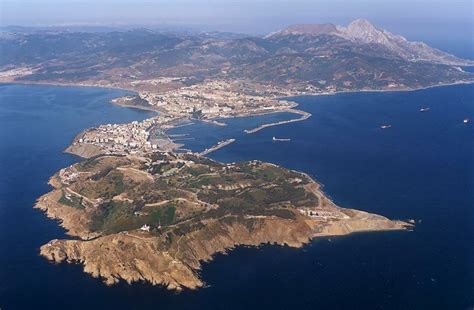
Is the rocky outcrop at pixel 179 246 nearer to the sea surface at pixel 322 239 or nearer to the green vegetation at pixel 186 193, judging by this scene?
the sea surface at pixel 322 239

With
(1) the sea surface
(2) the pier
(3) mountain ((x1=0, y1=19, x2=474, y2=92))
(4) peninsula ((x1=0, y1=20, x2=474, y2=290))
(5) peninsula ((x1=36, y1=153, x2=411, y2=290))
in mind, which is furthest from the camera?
(3) mountain ((x1=0, y1=19, x2=474, y2=92))

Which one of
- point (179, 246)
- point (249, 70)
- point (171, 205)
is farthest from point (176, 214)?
point (249, 70)

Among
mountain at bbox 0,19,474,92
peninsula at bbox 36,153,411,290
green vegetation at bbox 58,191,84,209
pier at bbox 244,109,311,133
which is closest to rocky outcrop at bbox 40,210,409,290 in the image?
peninsula at bbox 36,153,411,290

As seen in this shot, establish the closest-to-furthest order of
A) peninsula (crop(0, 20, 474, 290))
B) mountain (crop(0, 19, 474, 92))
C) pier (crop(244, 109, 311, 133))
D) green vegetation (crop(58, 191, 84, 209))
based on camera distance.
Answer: peninsula (crop(0, 20, 474, 290)), green vegetation (crop(58, 191, 84, 209)), pier (crop(244, 109, 311, 133)), mountain (crop(0, 19, 474, 92))

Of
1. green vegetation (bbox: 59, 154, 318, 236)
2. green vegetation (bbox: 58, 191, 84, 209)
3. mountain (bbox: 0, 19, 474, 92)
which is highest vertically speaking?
green vegetation (bbox: 59, 154, 318, 236)

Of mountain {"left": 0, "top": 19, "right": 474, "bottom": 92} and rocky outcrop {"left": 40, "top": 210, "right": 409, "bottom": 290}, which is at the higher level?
rocky outcrop {"left": 40, "top": 210, "right": 409, "bottom": 290}

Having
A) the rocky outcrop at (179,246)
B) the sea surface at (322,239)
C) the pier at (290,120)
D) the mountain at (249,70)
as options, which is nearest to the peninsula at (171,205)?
the rocky outcrop at (179,246)

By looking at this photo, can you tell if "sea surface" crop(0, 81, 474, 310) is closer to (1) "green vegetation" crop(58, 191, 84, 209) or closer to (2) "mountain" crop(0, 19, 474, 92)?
(1) "green vegetation" crop(58, 191, 84, 209)

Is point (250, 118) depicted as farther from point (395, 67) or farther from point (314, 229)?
point (395, 67)

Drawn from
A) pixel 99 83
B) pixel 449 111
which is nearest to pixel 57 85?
pixel 99 83

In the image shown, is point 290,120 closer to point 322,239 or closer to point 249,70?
point 322,239
